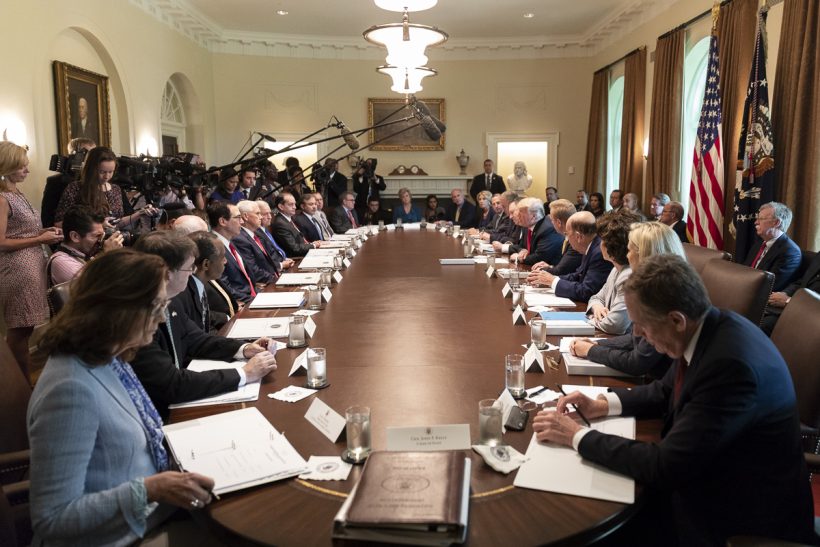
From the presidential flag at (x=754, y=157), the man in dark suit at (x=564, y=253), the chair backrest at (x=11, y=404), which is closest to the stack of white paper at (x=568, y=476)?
the chair backrest at (x=11, y=404)

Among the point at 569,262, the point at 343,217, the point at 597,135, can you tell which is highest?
the point at 597,135

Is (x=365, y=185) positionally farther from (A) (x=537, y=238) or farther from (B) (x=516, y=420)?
(B) (x=516, y=420)

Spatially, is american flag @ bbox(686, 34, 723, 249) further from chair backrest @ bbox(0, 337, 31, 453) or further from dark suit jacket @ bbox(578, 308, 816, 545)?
chair backrest @ bbox(0, 337, 31, 453)

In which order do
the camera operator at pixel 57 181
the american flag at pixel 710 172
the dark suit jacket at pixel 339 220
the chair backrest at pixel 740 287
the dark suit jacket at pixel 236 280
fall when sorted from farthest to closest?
the dark suit jacket at pixel 339 220 → the american flag at pixel 710 172 → the camera operator at pixel 57 181 → the dark suit jacket at pixel 236 280 → the chair backrest at pixel 740 287

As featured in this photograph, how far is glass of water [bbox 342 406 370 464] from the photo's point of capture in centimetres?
145

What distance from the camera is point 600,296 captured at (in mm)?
3094

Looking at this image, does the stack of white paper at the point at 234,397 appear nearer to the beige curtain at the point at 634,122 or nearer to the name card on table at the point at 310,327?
the name card on table at the point at 310,327

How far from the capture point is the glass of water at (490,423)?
149 centimetres

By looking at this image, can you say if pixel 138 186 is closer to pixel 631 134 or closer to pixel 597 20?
pixel 631 134

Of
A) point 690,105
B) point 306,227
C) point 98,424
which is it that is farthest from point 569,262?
point 690,105

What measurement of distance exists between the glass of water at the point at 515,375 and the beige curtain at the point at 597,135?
32.2ft

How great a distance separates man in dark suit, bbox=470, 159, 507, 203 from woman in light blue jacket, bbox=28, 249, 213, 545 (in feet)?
34.0

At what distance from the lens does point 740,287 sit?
2592 mm

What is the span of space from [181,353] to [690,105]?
25.4ft
